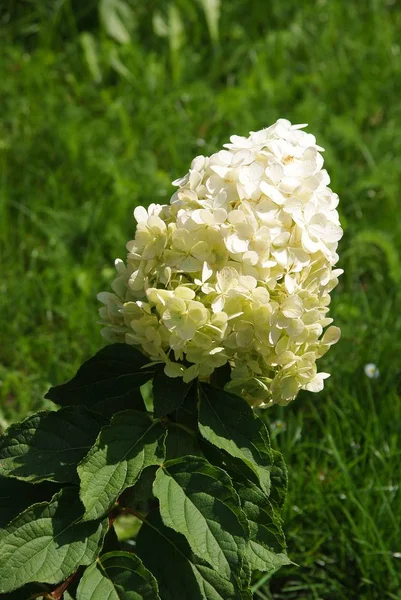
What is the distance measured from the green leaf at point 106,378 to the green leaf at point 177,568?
0.83 feet

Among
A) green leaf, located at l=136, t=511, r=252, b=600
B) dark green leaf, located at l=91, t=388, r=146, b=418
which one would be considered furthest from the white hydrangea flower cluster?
green leaf, located at l=136, t=511, r=252, b=600

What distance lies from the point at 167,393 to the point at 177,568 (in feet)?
0.97

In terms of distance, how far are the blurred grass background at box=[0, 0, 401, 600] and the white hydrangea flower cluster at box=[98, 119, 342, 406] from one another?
26.4 inches

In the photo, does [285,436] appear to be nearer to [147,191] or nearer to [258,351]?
[258,351]

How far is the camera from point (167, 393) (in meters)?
1.55

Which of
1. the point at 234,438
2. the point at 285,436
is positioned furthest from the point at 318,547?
the point at 234,438

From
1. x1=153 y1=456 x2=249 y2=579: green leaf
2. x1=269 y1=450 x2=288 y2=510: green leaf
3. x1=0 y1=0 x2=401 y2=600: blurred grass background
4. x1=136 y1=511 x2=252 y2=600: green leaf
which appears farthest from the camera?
x1=0 y1=0 x2=401 y2=600: blurred grass background

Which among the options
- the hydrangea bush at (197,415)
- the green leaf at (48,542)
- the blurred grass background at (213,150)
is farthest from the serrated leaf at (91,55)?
the green leaf at (48,542)

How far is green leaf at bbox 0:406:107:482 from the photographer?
149cm

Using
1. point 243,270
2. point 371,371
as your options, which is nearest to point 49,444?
point 243,270

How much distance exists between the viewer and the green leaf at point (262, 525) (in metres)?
1.53

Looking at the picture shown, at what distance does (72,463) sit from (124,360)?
227 mm

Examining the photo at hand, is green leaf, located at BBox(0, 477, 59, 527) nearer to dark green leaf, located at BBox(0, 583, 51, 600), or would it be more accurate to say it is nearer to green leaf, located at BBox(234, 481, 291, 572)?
dark green leaf, located at BBox(0, 583, 51, 600)

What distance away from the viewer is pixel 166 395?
155 cm
